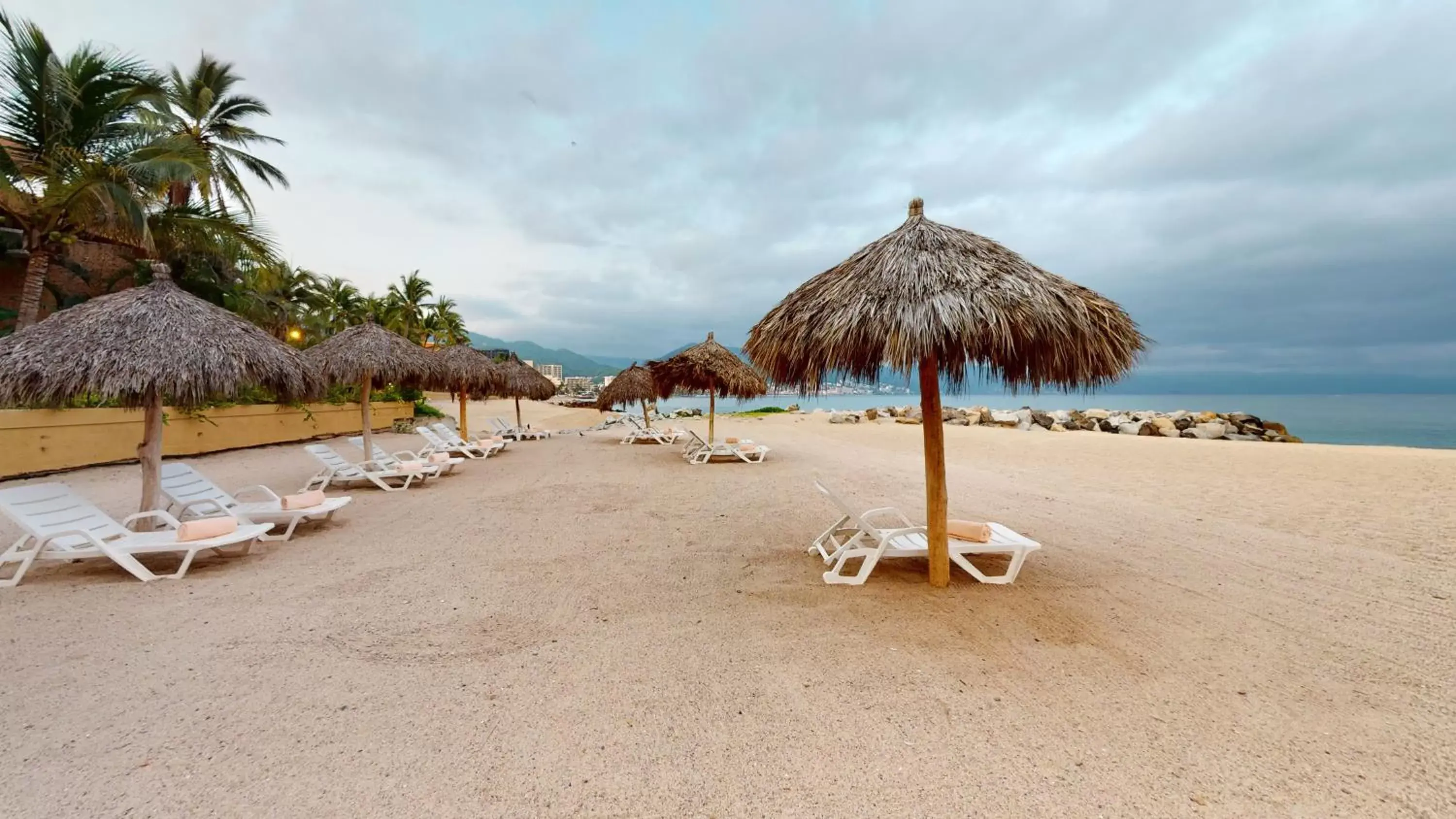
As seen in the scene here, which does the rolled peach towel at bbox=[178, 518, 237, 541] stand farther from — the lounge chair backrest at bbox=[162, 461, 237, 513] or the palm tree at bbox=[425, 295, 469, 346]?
the palm tree at bbox=[425, 295, 469, 346]

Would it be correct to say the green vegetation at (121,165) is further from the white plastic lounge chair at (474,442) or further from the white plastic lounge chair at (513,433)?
the white plastic lounge chair at (513,433)

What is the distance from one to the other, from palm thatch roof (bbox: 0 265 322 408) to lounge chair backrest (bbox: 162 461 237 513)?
88 centimetres

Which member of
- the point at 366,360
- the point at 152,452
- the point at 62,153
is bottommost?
the point at 152,452

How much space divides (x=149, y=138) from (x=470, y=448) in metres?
8.83

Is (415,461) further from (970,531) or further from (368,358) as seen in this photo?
(970,531)

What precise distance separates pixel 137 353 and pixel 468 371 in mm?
9989

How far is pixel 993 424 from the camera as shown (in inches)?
952

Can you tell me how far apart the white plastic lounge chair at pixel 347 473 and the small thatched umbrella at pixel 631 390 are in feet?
30.9

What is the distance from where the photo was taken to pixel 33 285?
909 centimetres

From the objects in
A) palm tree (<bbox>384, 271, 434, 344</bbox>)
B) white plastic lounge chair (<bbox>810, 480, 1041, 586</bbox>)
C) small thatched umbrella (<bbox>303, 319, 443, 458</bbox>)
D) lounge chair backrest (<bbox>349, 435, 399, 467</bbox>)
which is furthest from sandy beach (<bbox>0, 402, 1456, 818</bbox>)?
palm tree (<bbox>384, 271, 434, 344</bbox>)

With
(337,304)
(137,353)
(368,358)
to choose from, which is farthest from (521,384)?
(337,304)

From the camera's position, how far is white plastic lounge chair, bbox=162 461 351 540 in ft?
19.2

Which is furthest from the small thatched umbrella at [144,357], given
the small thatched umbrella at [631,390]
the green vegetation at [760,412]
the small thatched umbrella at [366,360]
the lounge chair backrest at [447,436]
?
the green vegetation at [760,412]

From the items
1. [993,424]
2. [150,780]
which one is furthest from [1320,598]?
[993,424]
